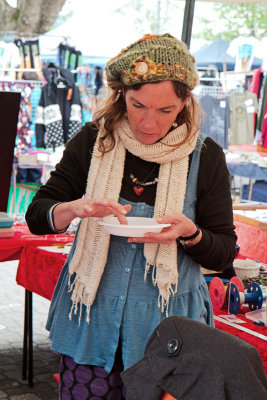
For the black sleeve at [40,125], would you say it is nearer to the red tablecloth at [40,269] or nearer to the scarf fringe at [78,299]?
the red tablecloth at [40,269]

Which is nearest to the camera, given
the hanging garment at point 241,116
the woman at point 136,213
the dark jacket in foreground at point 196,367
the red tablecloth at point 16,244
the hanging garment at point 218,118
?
the dark jacket in foreground at point 196,367

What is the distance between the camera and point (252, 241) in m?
3.59

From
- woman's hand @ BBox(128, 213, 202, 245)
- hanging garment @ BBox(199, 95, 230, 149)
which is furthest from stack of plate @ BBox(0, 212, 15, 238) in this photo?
hanging garment @ BBox(199, 95, 230, 149)

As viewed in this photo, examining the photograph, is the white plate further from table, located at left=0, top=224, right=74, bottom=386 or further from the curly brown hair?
table, located at left=0, top=224, right=74, bottom=386

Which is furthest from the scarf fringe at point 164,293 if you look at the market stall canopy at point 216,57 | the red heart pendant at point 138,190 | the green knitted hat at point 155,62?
the market stall canopy at point 216,57

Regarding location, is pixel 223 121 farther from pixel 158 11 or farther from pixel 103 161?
pixel 158 11

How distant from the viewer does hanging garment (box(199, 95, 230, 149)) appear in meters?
8.00

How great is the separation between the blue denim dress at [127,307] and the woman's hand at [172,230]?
0.36ft

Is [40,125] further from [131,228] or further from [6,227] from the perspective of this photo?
[131,228]

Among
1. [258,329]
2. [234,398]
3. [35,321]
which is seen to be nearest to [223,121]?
[35,321]

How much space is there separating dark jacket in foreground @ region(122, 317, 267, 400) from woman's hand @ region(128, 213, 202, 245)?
502 mm

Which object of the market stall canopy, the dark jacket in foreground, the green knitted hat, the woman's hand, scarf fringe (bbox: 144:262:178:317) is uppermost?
the market stall canopy

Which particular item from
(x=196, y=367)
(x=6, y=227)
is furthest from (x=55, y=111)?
(x=196, y=367)

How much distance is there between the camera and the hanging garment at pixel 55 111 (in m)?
7.89
